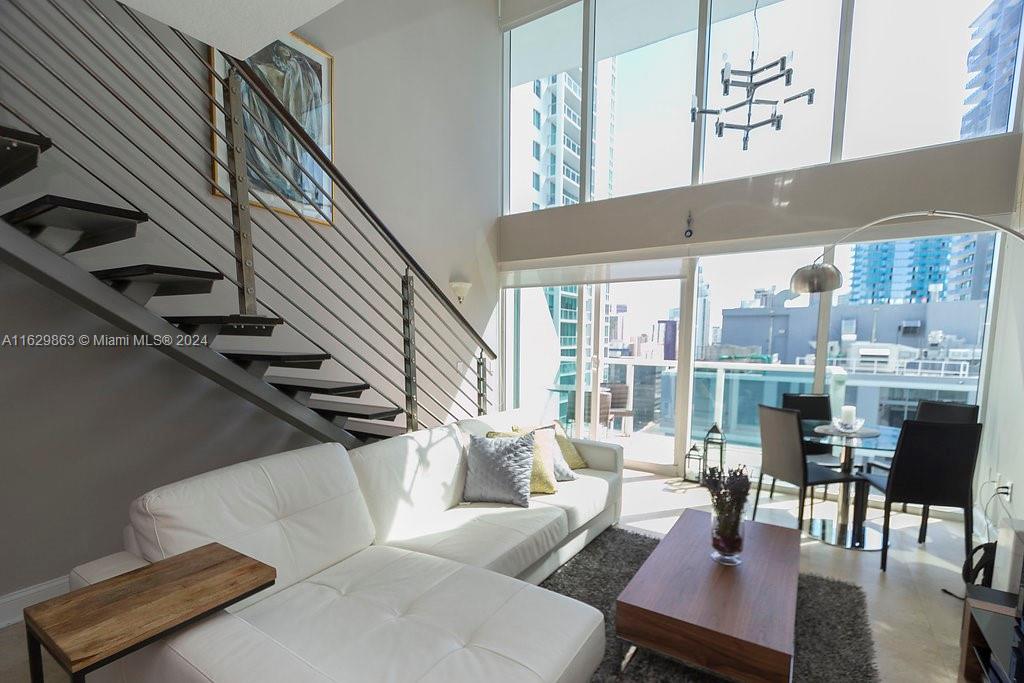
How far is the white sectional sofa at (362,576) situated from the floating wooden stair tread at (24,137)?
1.19 metres

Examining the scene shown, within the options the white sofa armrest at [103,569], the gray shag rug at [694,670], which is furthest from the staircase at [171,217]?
the gray shag rug at [694,670]

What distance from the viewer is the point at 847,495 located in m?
3.20

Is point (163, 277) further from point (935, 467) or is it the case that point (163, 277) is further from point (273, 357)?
point (935, 467)

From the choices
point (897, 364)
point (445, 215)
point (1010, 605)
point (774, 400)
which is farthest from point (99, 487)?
point (897, 364)

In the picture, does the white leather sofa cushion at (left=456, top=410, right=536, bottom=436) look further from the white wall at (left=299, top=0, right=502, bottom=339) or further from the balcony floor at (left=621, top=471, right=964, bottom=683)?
the white wall at (left=299, top=0, right=502, bottom=339)

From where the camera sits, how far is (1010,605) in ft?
5.83

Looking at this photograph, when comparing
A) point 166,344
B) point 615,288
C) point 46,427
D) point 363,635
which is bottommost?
point 363,635

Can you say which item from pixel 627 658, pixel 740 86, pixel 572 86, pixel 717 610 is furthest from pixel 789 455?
pixel 572 86

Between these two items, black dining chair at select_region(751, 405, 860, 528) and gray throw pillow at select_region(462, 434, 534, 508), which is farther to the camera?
black dining chair at select_region(751, 405, 860, 528)

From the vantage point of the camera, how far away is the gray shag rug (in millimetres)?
1865

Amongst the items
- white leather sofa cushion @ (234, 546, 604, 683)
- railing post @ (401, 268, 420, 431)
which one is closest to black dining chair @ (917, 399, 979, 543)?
white leather sofa cushion @ (234, 546, 604, 683)

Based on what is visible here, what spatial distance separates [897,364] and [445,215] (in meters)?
4.07

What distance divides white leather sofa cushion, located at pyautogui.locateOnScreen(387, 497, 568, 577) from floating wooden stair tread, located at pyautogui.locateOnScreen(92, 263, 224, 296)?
1439 mm

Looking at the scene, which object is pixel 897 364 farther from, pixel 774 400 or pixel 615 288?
pixel 615 288
